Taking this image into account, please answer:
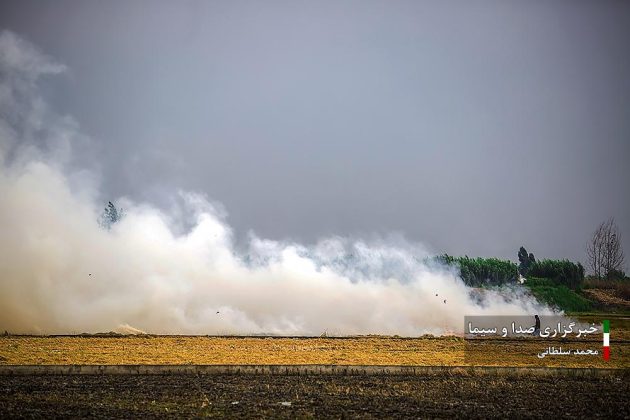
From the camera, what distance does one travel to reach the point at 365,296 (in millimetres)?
46938

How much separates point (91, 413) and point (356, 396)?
7203mm

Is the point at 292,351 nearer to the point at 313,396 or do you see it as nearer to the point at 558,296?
the point at 313,396

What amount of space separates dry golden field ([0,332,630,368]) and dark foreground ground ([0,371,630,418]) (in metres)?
4.07

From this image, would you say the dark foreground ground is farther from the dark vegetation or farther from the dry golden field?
the dark vegetation

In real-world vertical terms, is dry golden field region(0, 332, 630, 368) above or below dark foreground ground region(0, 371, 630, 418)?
above

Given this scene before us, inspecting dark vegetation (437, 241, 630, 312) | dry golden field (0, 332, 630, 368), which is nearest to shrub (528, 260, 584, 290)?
dark vegetation (437, 241, 630, 312)

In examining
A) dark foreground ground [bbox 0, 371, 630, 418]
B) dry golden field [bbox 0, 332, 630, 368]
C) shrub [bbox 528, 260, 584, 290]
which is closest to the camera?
dark foreground ground [bbox 0, 371, 630, 418]

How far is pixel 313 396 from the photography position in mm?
18672

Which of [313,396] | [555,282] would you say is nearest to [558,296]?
[555,282]

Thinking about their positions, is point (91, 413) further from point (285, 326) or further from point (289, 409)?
point (285, 326)

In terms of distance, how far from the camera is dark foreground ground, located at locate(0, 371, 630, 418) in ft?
53.8

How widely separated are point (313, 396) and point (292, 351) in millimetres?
11779

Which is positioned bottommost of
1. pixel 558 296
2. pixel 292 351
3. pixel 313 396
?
pixel 313 396

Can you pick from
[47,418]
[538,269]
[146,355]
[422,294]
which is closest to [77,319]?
[146,355]
